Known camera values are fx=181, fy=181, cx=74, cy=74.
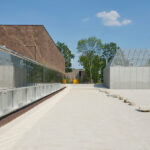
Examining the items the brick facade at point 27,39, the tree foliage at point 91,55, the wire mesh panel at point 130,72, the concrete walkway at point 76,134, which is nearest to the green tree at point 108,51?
the tree foliage at point 91,55

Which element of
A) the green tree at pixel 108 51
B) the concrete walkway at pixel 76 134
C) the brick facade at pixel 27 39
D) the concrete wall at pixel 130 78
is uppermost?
the green tree at pixel 108 51

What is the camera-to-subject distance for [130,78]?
30172mm

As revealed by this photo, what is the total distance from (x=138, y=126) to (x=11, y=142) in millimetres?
3911

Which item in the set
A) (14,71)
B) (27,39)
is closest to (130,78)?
(27,39)

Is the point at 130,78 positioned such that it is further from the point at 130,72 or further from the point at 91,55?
the point at 91,55

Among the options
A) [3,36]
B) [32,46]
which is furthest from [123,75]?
[3,36]

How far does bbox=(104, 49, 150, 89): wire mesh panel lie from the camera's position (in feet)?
98.8

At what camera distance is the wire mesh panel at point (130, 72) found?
1185 inches

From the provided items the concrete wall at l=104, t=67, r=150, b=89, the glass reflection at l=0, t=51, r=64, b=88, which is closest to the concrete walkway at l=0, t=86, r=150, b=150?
the glass reflection at l=0, t=51, r=64, b=88

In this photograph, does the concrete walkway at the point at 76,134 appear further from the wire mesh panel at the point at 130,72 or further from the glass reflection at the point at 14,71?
the wire mesh panel at the point at 130,72

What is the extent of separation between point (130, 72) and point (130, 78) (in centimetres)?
100

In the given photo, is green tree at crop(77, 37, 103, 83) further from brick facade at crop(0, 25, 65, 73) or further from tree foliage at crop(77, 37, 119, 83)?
brick facade at crop(0, 25, 65, 73)

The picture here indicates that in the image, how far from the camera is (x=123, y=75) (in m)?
30.3

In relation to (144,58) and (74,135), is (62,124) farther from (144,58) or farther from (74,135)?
(144,58)
